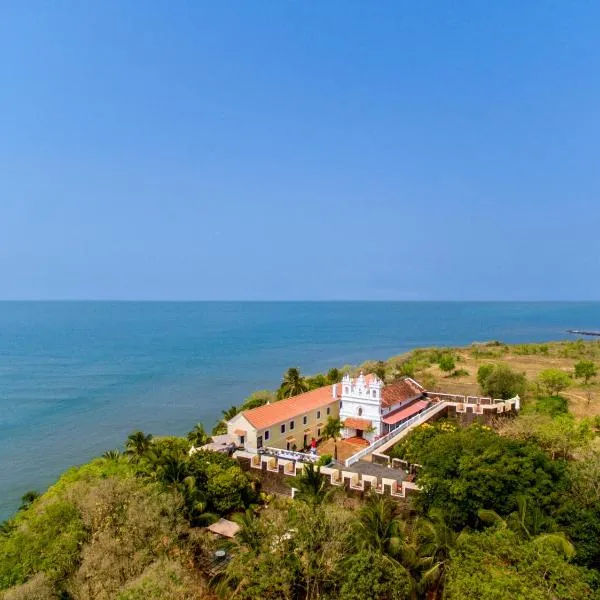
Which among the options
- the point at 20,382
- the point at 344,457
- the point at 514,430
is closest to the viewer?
the point at 514,430

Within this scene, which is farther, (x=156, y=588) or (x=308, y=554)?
(x=308, y=554)

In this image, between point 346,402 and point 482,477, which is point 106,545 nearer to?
point 482,477

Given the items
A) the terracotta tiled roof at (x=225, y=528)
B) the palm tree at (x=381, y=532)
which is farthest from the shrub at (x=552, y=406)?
the terracotta tiled roof at (x=225, y=528)

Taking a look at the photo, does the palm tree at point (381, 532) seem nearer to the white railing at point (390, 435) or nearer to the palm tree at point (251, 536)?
the palm tree at point (251, 536)

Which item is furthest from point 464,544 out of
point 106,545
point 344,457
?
point 344,457

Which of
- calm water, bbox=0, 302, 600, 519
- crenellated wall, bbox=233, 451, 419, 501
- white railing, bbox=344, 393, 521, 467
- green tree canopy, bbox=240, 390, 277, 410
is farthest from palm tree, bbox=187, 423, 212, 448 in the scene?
calm water, bbox=0, 302, 600, 519

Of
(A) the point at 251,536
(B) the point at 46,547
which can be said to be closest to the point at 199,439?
(B) the point at 46,547

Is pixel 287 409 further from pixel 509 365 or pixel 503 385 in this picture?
pixel 509 365
